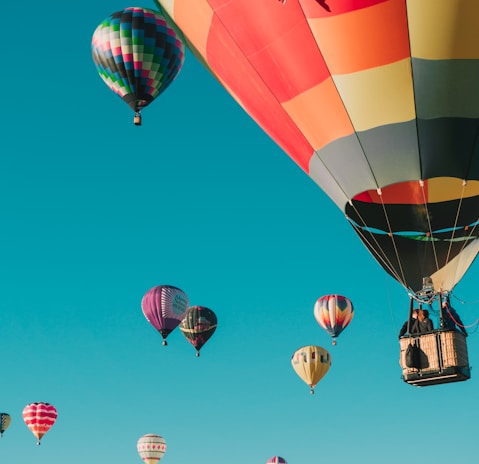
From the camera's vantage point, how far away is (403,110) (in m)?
14.4

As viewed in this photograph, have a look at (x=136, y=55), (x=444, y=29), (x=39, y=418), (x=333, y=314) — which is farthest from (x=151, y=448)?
(x=444, y=29)

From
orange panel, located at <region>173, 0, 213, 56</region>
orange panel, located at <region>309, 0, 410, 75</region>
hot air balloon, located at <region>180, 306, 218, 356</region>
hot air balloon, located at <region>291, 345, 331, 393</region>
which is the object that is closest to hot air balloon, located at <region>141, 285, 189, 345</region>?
hot air balloon, located at <region>180, 306, 218, 356</region>

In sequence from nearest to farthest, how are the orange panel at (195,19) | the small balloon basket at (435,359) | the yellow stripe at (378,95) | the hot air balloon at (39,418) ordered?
the yellow stripe at (378,95)
the small balloon basket at (435,359)
the orange panel at (195,19)
the hot air balloon at (39,418)

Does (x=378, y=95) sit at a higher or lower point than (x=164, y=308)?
lower

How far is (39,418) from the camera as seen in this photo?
36.1 metres

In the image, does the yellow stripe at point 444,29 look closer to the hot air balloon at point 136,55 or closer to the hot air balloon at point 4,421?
the hot air balloon at point 136,55

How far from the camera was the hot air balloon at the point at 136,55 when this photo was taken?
24.8m

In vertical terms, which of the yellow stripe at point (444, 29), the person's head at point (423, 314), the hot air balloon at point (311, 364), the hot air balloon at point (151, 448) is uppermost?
the hot air balloon at point (311, 364)

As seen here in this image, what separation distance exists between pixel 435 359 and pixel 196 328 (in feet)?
64.4

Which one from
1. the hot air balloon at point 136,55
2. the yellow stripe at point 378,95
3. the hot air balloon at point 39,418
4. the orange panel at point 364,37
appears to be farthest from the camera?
the hot air balloon at point 39,418

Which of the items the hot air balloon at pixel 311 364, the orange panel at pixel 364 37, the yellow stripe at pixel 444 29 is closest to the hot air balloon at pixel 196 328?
the hot air balloon at pixel 311 364

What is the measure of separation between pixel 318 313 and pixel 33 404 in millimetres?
9581

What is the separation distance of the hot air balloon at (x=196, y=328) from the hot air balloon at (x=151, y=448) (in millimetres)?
4793

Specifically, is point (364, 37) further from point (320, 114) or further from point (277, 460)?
point (277, 460)
